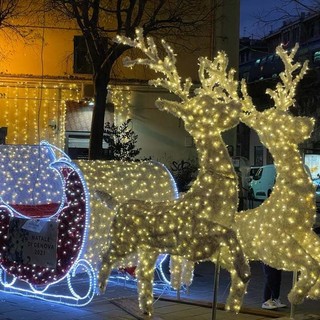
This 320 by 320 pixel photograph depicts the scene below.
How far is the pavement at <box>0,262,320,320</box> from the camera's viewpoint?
338 inches

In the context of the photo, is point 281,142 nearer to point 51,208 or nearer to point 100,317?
point 100,317

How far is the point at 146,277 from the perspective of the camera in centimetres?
810

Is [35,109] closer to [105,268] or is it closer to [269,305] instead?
[269,305]

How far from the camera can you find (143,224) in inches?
304

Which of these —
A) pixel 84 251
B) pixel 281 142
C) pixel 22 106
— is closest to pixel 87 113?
pixel 22 106

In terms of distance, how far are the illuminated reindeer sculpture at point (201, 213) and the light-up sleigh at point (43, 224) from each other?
4.79ft

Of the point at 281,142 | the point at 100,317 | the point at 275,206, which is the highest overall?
the point at 281,142

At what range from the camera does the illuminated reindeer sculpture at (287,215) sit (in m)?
7.29

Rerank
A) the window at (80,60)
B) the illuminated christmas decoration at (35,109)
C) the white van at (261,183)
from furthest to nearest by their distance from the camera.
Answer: the white van at (261,183) < the window at (80,60) < the illuminated christmas decoration at (35,109)

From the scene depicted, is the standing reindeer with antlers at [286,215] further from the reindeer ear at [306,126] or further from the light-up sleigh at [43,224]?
the light-up sleigh at [43,224]

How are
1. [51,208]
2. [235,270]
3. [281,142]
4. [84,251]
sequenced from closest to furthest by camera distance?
[235,270]
[281,142]
[84,251]
[51,208]

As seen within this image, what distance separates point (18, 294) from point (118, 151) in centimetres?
1130

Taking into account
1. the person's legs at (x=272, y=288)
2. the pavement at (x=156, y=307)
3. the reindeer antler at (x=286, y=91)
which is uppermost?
the reindeer antler at (x=286, y=91)

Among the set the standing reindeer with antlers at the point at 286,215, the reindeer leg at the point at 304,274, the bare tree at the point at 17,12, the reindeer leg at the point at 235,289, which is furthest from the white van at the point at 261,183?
the reindeer leg at the point at 235,289
